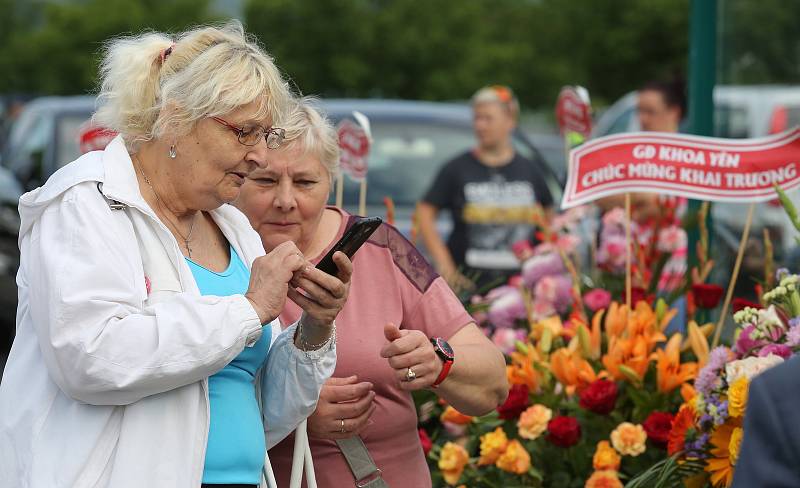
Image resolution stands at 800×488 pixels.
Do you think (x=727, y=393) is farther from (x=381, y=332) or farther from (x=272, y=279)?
(x=272, y=279)

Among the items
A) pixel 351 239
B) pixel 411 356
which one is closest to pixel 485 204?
pixel 411 356

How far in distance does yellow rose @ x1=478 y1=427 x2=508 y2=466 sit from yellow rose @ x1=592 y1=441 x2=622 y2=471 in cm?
27

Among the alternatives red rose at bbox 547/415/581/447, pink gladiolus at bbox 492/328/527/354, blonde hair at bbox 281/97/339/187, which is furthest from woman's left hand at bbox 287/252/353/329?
pink gladiolus at bbox 492/328/527/354

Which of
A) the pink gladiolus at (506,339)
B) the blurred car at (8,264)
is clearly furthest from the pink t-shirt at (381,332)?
the blurred car at (8,264)

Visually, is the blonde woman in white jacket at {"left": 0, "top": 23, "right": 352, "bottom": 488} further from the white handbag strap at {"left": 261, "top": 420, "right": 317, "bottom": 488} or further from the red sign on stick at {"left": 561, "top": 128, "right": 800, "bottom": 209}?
the red sign on stick at {"left": 561, "top": 128, "right": 800, "bottom": 209}

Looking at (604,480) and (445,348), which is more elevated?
(445,348)

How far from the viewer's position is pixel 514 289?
17.1 feet

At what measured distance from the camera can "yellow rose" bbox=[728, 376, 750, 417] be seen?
326 cm

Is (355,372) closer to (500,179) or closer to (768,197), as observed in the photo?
(768,197)

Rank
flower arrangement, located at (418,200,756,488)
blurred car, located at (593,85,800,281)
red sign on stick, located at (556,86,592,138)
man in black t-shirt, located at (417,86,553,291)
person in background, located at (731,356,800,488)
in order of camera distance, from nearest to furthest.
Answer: person in background, located at (731,356,800,488), flower arrangement, located at (418,200,756,488), blurred car, located at (593,85,800,281), red sign on stick, located at (556,86,592,138), man in black t-shirt, located at (417,86,553,291)

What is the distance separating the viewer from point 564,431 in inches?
154

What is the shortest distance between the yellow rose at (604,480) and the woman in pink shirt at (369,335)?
70 cm

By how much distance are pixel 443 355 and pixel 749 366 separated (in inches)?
30.8

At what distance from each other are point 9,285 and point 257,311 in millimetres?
6373
